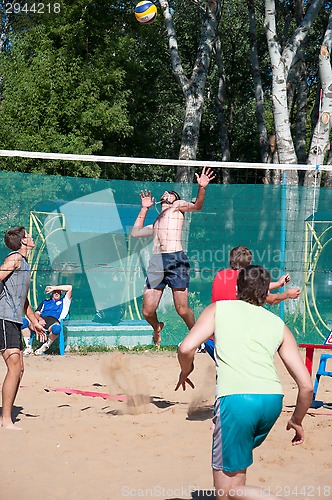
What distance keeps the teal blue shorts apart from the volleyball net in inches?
254

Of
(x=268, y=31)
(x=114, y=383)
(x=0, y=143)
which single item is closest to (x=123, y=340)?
(x=114, y=383)

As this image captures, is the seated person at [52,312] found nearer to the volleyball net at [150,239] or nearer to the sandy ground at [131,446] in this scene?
the volleyball net at [150,239]

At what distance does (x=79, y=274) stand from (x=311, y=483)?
577 centimetres

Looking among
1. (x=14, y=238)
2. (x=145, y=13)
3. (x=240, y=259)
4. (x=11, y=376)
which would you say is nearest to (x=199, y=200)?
(x=240, y=259)

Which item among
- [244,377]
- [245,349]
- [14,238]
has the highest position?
[14,238]

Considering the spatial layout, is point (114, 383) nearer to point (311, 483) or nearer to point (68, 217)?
point (311, 483)

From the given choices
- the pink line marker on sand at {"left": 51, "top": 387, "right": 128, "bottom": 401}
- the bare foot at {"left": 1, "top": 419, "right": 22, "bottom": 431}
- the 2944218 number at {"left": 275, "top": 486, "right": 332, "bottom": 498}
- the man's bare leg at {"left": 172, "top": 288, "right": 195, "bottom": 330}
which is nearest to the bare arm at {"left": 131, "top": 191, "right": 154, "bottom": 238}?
the man's bare leg at {"left": 172, "top": 288, "right": 195, "bottom": 330}

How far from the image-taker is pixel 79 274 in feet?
32.5

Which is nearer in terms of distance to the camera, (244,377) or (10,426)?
(244,377)

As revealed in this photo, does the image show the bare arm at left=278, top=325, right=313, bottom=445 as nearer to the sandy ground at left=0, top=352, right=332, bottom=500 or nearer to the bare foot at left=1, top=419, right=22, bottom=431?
the sandy ground at left=0, top=352, right=332, bottom=500

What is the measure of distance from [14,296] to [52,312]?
3740mm

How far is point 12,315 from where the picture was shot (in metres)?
5.90

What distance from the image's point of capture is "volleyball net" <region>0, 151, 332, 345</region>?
9.69 metres

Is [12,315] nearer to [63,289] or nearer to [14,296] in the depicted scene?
[14,296]
